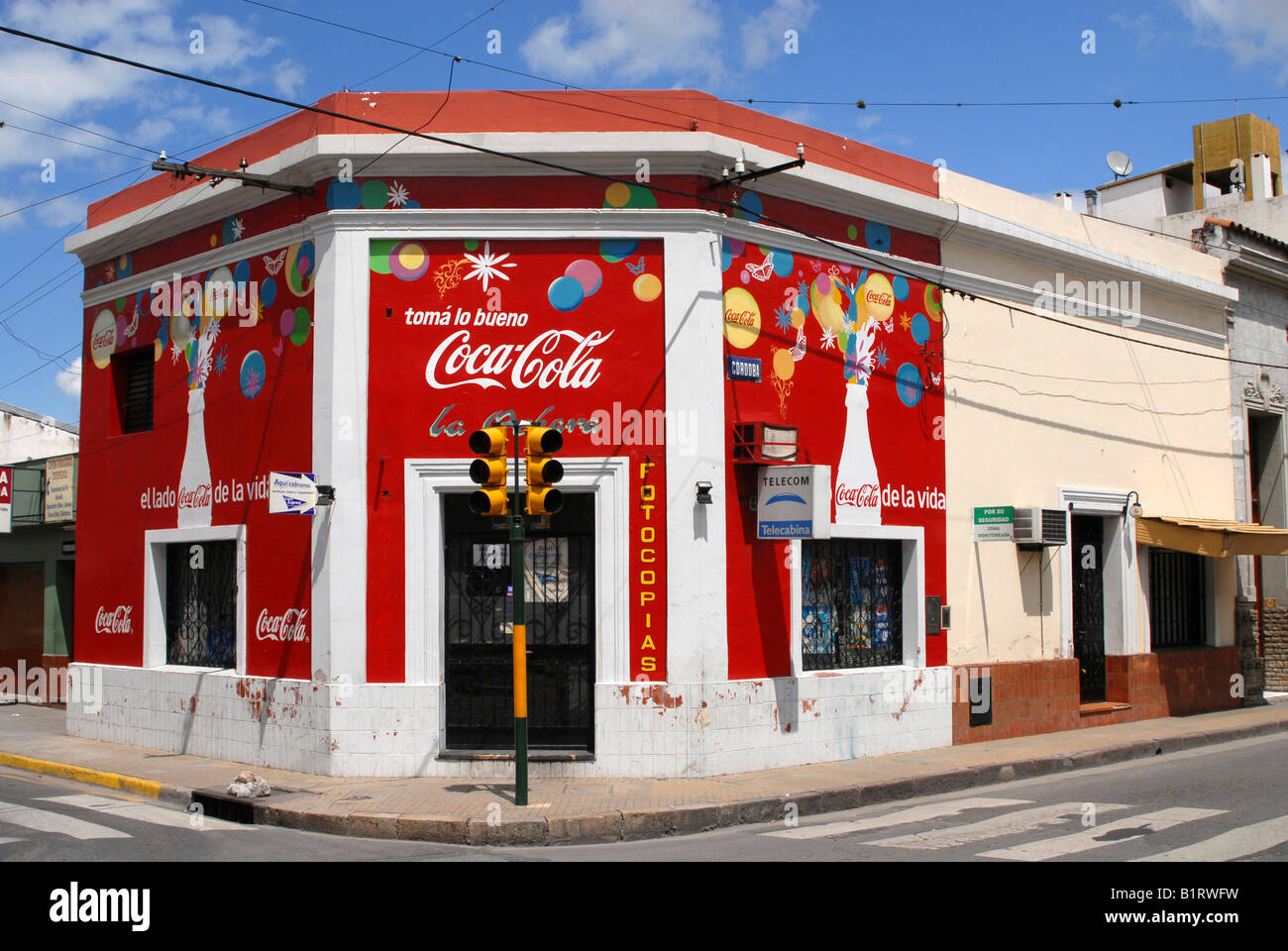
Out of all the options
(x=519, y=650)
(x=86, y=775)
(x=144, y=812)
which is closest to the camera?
(x=519, y=650)

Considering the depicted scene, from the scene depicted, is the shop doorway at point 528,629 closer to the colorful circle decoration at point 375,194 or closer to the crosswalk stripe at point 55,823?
the colorful circle decoration at point 375,194

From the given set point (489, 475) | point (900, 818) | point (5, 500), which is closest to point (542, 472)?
point (489, 475)

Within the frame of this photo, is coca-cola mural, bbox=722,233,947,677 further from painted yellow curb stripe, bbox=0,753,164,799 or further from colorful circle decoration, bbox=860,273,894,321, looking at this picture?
painted yellow curb stripe, bbox=0,753,164,799

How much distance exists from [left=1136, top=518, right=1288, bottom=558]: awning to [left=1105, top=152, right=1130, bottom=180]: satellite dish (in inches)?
310

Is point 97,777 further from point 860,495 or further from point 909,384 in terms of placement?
point 909,384

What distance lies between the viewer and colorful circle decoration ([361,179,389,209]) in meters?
12.3

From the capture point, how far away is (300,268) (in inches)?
500

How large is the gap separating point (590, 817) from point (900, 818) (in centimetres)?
277

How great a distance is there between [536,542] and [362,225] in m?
3.74

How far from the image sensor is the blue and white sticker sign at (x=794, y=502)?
1194 centimetres

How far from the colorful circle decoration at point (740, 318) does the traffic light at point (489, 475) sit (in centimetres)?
354

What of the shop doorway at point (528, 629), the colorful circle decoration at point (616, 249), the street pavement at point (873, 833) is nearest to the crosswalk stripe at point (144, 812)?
the street pavement at point (873, 833)
